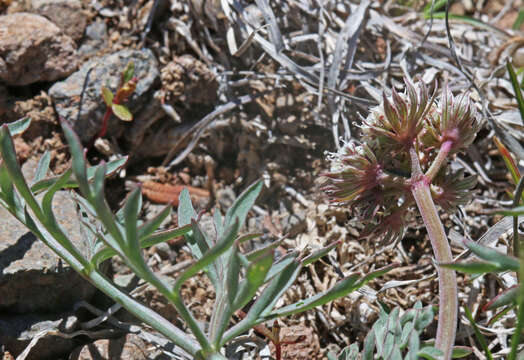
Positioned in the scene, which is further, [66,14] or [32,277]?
[66,14]

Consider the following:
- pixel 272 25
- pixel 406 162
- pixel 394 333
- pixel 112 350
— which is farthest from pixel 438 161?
pixel 112 350

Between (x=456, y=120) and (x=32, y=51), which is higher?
(x=32, y=51)

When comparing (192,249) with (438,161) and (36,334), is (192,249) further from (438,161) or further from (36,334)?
(438,161)

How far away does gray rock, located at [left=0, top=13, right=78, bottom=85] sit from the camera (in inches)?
103

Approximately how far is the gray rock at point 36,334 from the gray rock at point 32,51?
Result: 127 cm

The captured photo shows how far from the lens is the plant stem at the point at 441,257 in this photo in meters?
1.58

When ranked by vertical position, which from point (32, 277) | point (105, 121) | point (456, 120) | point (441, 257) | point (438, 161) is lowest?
point (32, 277)

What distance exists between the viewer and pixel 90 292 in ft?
7.19

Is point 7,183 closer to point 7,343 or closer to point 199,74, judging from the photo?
point 7,343

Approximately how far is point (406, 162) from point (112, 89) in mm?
1567

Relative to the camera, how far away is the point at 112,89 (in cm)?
272

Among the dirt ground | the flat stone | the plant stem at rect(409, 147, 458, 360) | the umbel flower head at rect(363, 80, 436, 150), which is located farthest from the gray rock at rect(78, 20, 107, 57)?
the plant stem at rect(409, 147, 458, 360)

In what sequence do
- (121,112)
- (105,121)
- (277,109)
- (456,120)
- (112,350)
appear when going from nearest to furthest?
1. (456,120)
2. (112,350)
3. (121,112)
4. (105,121)
5. (277,109)

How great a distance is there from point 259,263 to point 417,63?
6.27ft
